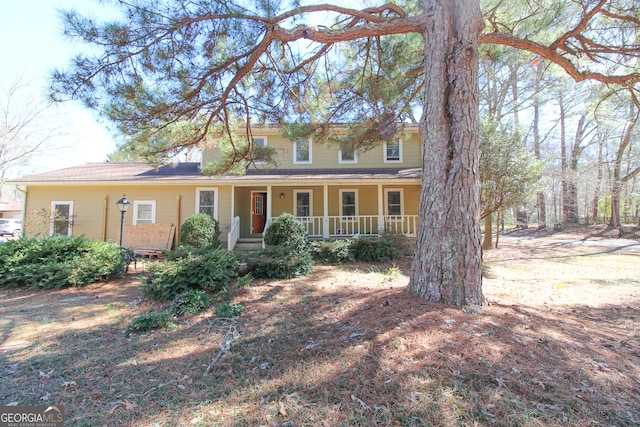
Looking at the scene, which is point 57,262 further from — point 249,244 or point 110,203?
point 110,203

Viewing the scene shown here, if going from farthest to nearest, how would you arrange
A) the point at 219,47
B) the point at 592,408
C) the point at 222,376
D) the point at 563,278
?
the point at 563,278 < the point at 219,47 < the point at 222,376 < the point at 592,408

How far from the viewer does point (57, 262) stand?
20.9 feet

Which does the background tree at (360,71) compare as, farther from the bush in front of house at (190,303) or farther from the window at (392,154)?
the window at (392,154)

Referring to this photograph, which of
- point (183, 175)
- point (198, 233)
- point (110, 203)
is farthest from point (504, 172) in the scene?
point (110, 203)

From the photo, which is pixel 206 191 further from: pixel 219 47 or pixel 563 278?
pixel 563 278

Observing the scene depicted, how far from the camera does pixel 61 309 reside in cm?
482

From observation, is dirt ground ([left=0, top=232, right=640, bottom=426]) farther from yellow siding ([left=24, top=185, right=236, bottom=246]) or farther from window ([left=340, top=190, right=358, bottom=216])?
window ([left=340, top=190, right=358, bottom=216])

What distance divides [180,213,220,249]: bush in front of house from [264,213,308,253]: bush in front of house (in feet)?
7.04

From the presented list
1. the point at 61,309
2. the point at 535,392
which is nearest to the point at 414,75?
the point at 535,392

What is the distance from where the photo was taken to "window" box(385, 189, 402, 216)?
12.2m

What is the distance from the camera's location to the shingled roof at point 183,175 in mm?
10516

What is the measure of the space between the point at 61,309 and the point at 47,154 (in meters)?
24.9

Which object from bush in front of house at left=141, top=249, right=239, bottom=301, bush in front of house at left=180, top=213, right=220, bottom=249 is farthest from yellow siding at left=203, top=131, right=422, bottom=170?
bush in front of house at left=141, top=249, right=239, bottom=301

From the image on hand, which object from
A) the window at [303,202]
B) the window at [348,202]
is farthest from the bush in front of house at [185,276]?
the window at [348,202]
